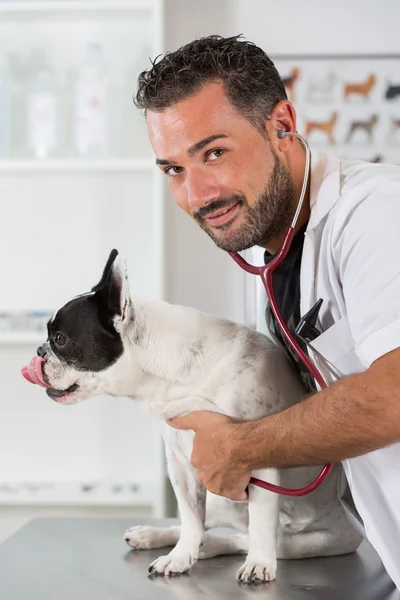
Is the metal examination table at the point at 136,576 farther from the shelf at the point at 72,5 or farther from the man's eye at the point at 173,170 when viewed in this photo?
the shelf at the point at 72,5

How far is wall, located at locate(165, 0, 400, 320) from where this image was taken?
2.34 meters

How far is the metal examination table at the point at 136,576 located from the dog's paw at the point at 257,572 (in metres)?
0.01

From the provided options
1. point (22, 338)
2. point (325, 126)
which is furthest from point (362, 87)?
point (22, 338)

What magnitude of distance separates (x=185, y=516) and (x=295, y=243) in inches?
17.3

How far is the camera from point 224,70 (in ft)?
3.71

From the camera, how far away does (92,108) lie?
224cm

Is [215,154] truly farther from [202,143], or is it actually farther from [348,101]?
[348,101]

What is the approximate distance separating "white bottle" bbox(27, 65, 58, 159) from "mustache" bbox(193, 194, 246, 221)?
1.25 meters

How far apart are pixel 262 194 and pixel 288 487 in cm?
42

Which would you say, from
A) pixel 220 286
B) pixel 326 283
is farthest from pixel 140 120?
pixel 326 283

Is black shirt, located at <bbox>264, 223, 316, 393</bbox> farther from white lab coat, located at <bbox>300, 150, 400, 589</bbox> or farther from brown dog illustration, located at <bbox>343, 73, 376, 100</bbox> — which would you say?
brown dog illustration, located at <bbox>343, 73, 376, 100</bbox>

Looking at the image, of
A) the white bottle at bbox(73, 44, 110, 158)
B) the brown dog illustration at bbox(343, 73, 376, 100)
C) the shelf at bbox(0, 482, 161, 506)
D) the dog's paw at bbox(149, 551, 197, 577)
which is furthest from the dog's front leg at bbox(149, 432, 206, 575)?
the brown dog illustration at bbox(343, 73, 376, 100)

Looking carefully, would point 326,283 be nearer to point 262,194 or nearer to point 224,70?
point 262,194

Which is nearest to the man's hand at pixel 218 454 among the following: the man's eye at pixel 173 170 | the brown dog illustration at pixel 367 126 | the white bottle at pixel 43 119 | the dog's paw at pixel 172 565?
the dog's paw at pixel 172 565
